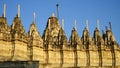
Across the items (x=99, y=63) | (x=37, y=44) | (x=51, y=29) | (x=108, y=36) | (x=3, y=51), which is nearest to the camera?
(x=3, y=51)

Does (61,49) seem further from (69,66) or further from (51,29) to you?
(51,29)

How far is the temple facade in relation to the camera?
43.3 m

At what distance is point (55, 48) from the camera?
4966cm

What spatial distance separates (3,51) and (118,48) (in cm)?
2218

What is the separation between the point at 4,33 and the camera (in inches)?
1715

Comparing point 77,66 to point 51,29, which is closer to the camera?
point 77,66

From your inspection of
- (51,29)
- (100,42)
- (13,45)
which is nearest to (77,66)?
(100,42)

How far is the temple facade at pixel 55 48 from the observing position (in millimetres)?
43281

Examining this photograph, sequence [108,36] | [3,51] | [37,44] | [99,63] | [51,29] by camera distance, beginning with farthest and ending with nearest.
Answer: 1. [51,29]
2. [108,36]
3. [99,63]
4. [37,44]
5. [3,51]

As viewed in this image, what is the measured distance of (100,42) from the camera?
52906 mm

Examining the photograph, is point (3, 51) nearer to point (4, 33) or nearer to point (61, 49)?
point (4, 33)

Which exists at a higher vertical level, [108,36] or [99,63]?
[108,36]

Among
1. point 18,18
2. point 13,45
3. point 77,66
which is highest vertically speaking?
point 18,18

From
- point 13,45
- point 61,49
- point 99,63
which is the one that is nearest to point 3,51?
point 13,45
